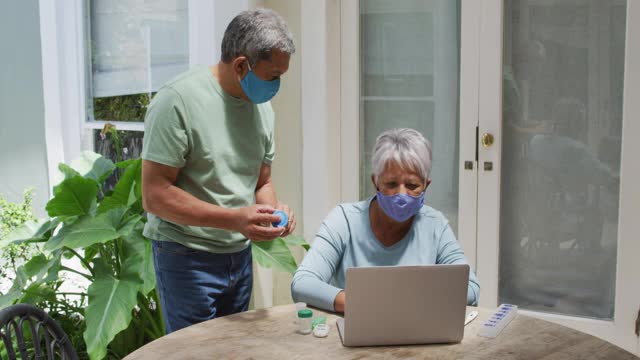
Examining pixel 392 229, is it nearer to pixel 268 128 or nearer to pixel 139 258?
pixel 268 128


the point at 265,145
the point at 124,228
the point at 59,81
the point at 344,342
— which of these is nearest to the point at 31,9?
the point at 59,81

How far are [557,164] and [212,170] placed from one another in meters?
1.87

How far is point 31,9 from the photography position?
13.9 ft

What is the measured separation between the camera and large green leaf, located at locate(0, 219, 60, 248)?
3.42m

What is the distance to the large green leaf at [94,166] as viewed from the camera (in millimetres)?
3582

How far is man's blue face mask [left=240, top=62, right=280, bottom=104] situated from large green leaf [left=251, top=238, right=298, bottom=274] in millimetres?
984

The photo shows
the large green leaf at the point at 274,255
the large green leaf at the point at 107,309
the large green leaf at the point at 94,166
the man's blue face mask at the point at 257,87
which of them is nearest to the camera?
the man's blue face mask at the point at 257,87

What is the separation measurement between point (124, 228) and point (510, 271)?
1722 mm

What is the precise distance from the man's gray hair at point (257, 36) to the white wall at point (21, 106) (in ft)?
7.69

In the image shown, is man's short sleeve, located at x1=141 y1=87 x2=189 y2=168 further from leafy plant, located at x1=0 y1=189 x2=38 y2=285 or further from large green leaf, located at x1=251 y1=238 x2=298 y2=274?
leafy plant, located at x1=0 y1=189 x2=38 y2=285

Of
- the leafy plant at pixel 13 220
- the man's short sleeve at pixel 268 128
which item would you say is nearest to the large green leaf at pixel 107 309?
the leafy plant at pixel 13 220

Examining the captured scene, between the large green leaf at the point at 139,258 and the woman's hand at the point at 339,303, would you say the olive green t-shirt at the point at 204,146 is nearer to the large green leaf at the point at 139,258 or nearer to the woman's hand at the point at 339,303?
the woman's hand at the point at 339,303

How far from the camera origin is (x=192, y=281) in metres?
2.31

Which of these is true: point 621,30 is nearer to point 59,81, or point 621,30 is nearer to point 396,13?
point 396,13
